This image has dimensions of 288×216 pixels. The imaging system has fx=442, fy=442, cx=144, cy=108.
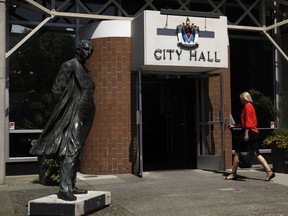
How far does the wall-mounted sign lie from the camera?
927 cm

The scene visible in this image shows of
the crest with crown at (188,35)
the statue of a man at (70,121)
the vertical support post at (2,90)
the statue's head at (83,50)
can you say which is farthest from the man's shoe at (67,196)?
the crest with crown at (188,35)

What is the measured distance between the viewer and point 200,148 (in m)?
10.8

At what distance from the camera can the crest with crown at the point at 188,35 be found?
9.52 m

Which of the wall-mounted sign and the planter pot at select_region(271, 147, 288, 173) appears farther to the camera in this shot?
the planter pot at select_region(271, 147, 288, 173)

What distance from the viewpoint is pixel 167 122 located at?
12.6 m

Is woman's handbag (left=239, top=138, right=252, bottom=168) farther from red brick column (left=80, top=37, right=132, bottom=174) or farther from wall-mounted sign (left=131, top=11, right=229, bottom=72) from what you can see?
red brick column (left=80, top=37, right=132, bottom=174)

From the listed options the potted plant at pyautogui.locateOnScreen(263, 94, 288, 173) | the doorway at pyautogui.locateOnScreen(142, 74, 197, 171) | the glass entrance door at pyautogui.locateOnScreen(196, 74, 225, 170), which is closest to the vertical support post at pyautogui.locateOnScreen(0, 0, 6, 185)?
the doorway at pyautogui.locateOnScreen(142, 74, 197, 171)

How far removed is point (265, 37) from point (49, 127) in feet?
25.0

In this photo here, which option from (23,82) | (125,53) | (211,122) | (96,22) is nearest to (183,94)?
(211,122)

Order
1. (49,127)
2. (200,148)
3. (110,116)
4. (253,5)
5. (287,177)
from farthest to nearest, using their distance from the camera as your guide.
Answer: (253,5) → (200,148) → (110,116) → (287,177) → (49,127)

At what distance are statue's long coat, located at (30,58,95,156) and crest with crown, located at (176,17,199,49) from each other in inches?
150

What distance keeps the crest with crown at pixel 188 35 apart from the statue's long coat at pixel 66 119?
3807 mm

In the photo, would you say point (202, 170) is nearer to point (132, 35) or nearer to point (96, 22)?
Result: point (132, 35)

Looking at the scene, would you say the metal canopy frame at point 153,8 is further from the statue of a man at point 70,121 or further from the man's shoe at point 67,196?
the man's shoe at point 67,196
